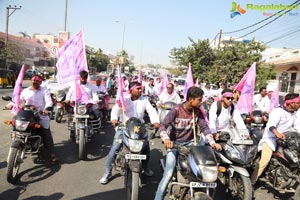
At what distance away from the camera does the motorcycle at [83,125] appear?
17.8 feet

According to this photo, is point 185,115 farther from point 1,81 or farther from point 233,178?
point 1,81

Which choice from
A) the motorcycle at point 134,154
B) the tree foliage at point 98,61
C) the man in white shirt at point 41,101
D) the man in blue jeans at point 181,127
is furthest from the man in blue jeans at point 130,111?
the tree foliage at point 98,61

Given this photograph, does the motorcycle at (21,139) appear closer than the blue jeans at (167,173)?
No

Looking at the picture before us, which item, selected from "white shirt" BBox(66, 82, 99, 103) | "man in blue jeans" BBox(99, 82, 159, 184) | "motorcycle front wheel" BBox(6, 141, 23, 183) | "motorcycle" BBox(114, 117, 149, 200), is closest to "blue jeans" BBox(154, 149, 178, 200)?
"motorcycle" BBox(114, 117, 149, 200)

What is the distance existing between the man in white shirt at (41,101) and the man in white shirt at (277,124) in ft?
12.6

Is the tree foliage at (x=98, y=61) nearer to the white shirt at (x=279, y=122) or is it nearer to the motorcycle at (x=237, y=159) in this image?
the white shirt at (x=279, y=122)

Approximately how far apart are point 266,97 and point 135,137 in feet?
18.9

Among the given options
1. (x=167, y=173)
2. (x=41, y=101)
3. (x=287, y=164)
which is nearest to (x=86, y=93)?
(x=41, y=101)

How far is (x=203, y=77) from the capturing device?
23.4m

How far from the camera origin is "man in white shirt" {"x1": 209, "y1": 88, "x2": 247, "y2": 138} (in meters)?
4.49

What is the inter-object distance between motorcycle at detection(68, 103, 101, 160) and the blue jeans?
8.13 feet

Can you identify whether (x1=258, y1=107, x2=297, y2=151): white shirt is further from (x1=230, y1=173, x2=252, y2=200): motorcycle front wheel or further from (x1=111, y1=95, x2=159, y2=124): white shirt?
(x1=111, y1=95, x2=159, y2=124): white shirt

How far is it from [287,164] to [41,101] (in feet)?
14.8

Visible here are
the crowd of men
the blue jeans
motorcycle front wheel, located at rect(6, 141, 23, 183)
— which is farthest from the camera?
motorcycle front wheel, located at rect(6, 141, 23, 183)
